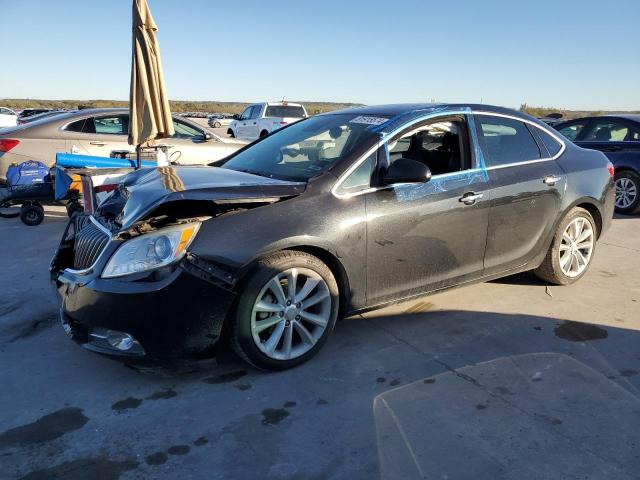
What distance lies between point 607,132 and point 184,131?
A: 23.4 ft

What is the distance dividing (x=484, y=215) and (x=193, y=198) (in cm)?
218

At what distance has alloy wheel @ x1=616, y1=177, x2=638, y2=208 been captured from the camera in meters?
8.54

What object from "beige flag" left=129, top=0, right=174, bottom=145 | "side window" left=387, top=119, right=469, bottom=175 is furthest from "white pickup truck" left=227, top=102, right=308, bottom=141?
"side window" left=387, top=119, right=469, bottom=175

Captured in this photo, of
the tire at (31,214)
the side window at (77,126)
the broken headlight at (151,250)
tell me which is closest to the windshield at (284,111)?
the side window at (77,126)

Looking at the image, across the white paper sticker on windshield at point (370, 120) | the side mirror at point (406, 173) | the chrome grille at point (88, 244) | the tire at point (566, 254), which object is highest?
the white paper sticker on windshield at point (370, 120)

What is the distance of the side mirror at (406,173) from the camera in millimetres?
3576

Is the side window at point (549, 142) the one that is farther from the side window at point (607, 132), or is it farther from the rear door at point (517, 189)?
the side window at point (607, 132)

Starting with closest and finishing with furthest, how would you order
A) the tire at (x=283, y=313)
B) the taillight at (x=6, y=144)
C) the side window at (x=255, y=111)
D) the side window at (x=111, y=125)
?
the tire at (x=283, y=313) → the taillight at (x=6, y=144) → the side window at (x=111, y=125) → the side window at (x=255, y=111)

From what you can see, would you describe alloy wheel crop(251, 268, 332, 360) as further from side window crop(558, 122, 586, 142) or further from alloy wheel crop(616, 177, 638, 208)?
side window crop(558, 122, 586, 142)

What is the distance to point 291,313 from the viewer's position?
3.36 metres

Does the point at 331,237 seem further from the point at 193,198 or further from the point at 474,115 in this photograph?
the point at 474,115

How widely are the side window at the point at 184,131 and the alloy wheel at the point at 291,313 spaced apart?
23.1ft

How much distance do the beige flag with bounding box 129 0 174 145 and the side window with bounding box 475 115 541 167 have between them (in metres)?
3.99

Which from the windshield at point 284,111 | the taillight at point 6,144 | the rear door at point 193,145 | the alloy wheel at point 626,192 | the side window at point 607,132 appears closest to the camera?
the taillight at point 6,144
